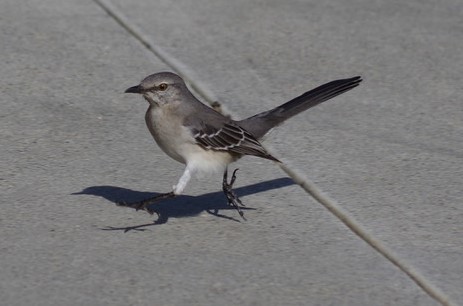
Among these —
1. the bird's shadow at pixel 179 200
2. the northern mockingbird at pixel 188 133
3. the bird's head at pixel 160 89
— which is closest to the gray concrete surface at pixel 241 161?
the bird's shadow at pixel 179 200

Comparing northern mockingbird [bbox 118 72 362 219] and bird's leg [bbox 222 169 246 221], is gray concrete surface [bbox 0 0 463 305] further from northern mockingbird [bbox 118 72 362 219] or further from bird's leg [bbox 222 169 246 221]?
northern mockingbird [bbox 118 72 362 219]

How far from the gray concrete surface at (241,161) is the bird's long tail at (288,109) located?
13.3 inches

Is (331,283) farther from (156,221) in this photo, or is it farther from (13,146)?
(13,146)

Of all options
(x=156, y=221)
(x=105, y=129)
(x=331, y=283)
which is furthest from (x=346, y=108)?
(x=331, y=283)

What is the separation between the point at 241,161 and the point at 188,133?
1.07 m

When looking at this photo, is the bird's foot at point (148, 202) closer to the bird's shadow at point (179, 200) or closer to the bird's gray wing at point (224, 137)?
the bird's shadow at point (179, 200)

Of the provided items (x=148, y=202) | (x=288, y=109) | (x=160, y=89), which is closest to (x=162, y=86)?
(x=160, y=89)

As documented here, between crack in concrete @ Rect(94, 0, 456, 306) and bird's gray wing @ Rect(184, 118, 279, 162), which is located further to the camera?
bird's gray wing @ Rect(184, 118, 279, 162)

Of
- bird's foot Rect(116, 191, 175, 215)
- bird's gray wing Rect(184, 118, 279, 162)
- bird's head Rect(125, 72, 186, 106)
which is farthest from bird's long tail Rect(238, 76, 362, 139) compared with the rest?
bird's foot Rect(116, 191, 175, 215)

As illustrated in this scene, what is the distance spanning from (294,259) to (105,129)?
7.16 ft

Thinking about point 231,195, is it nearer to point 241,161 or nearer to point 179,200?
point 179,200

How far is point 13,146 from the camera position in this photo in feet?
23.2

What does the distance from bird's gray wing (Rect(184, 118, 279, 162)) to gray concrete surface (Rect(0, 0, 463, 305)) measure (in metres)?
0.33

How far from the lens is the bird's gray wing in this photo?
6.24 m
